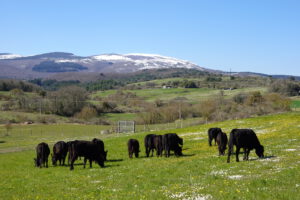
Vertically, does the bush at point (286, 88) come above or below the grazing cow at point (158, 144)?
above

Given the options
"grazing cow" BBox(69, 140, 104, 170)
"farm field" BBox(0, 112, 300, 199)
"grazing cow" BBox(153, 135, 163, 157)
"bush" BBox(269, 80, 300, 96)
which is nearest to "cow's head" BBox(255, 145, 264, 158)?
"farm field" BBox(0, 112, 300, 199)

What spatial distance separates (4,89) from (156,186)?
152623 millimetres

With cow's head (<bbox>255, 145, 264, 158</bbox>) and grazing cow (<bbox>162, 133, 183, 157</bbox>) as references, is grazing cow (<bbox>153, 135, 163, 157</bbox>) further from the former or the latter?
cow's head (<bbox>255, 145, 264, 158</bbox>)

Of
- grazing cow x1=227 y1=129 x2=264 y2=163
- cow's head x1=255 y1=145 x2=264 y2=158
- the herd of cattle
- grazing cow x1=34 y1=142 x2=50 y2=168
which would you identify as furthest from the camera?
grazing cow x1=34 y1=142 x2=50 y2=168

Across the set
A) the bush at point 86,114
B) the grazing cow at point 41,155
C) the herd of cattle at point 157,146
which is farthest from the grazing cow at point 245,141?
the bush at point 86,114

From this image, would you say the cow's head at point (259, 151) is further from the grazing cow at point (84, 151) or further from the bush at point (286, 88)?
the bush at point (286, 88)

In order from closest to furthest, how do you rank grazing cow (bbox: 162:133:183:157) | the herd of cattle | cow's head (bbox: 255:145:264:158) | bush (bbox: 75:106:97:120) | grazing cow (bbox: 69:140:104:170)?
the herd of cattle → cow's head (bbox: 255:145:264:158) → grazing cow (bbox: 69:140:104:170) → grazing cow (bbox: 162:133:183:157) → bush (bbox: 75:106:97:120)

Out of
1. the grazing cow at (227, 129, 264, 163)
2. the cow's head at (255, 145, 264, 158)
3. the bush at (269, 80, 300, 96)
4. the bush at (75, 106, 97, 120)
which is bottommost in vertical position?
the bush at (75, 106, 97, 120)

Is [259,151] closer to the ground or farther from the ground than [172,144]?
farther from the ground

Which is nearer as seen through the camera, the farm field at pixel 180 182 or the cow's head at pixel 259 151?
the farm field at pixel 180 182

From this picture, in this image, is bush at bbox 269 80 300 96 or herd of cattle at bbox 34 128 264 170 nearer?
herd of cattle at bbox 34 128 264 170

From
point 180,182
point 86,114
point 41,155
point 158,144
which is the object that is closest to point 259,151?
point 180,182

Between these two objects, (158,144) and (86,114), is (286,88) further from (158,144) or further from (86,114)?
(158,144)

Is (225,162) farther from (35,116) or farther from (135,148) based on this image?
(35,116)
